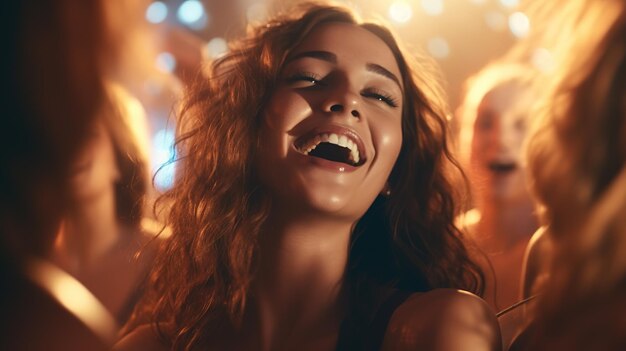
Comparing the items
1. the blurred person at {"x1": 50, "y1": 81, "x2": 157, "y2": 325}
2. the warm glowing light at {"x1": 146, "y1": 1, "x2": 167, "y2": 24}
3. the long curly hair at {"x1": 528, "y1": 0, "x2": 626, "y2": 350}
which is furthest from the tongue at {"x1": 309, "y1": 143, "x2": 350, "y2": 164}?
the warm glowing light at {"x1": 146, "y1": 1, "x2": 167, "y2": 24}

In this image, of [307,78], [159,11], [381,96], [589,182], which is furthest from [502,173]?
[159,11]

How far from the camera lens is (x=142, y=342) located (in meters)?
1.51

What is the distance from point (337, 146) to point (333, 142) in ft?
0.11

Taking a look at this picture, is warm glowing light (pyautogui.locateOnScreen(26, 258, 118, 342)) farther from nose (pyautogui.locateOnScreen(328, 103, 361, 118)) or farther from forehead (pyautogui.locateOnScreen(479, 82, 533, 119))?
forehead (pyautogui.locateOnScreen(479, 82, 533, 119))

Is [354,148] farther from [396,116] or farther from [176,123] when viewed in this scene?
[176,123]

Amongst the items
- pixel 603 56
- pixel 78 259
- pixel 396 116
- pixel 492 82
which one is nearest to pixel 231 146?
pixel 396 116

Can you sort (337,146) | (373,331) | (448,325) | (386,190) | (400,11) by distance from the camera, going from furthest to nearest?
(400,11), (386,190), (337,146), (373,331), (448,325)

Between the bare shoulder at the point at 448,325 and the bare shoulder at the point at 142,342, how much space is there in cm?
56

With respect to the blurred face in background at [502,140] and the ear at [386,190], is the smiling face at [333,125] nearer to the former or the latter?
the ear at [386,190]

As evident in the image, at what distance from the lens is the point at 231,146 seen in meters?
1.55

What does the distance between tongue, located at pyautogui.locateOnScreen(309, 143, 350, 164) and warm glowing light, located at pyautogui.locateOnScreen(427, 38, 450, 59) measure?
9.25 ft

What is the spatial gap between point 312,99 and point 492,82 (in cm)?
132

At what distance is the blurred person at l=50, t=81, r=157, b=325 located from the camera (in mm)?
1904

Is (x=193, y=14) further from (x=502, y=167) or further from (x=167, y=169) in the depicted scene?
(x=167, y=169)
